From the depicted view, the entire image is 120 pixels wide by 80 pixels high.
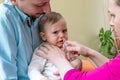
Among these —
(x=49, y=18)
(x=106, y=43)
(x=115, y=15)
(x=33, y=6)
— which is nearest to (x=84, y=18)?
(x=106, y=43)

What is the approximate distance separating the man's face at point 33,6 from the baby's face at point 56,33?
5.3 inches

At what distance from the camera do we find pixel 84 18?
379 cm

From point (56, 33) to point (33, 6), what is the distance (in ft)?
0.87

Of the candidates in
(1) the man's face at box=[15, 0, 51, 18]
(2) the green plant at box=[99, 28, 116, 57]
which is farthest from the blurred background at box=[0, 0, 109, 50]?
(1) the man's face at box=[15, 0, 51, 18]

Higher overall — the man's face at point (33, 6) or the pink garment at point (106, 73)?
the man's face at point (33, 6)

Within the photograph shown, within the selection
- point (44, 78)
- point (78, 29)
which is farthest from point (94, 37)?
point (44, 78)

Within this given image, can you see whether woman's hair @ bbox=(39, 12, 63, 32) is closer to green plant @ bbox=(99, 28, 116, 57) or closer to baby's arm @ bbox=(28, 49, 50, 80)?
baby's arm @ bbox=(28, 49, 50, 80)

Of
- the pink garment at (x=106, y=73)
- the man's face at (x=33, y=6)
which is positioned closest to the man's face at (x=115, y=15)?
the pink garment at (x=106, y=73)

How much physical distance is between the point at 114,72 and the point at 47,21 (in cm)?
69

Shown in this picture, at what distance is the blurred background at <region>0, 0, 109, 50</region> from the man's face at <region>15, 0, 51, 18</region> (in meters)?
1.89

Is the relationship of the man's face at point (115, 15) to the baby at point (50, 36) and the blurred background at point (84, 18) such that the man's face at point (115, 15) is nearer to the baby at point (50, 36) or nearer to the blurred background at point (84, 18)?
the baby at point (50, 36)

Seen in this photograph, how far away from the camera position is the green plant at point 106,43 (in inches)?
141

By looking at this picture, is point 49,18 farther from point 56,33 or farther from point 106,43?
point 106,43

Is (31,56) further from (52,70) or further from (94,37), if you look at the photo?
(94,37)
